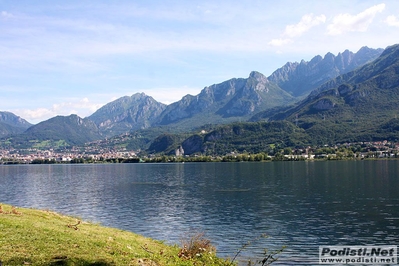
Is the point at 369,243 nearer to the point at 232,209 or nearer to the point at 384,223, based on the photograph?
the point at 384,223

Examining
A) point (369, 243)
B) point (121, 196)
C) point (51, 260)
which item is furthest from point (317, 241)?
point (121, 196)

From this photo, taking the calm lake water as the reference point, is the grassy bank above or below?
above

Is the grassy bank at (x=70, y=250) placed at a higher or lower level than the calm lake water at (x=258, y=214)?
higher

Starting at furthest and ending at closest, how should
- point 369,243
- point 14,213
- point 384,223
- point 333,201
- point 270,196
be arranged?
point 270,196
point 333,201
point 384,223
point 369,243
point 14,213

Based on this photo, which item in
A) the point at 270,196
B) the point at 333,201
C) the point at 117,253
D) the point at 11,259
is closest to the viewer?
the point at 11,259

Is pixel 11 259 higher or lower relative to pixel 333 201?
higher

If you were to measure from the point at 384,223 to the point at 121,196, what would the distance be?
189 ft

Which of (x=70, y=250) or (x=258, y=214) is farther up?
(x=70, y=250)

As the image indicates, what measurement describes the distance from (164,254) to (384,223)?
35071 mm

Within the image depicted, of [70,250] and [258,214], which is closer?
[70,250]

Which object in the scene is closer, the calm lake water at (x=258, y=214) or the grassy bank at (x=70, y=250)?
the grassy bank at (x=70, y=250)

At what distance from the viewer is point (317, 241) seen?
39938 mm

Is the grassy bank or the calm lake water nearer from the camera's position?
the grassy bank

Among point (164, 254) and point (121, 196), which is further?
point (121, 196)
